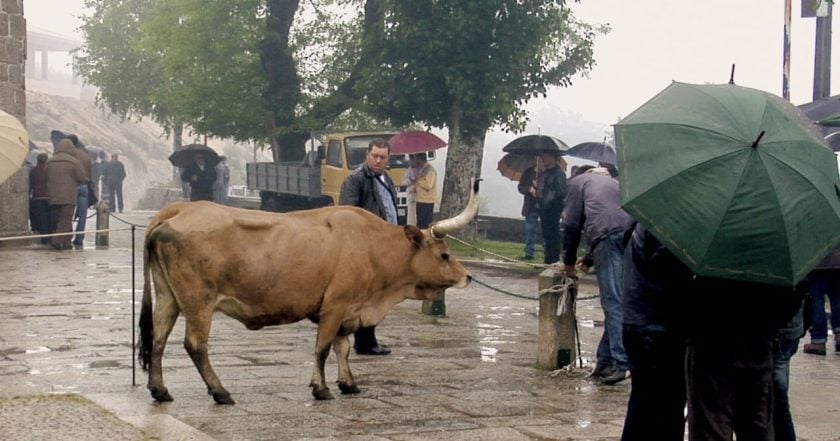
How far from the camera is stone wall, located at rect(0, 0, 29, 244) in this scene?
958 inches

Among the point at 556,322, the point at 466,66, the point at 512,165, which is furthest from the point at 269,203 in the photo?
the point at 556,322

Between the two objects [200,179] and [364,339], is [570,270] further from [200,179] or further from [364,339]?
[200,179]

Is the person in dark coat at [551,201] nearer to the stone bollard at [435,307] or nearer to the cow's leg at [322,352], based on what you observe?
the stone bollard at [435,307]

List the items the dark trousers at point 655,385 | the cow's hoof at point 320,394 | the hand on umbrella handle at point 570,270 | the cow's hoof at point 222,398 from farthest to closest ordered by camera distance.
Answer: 1. the hand on umbrella handle at point 570,270
2. the cow's hoof at point 320,394
3. the cow's hoof at point 222,398
4. the dark trousers at point 655,385

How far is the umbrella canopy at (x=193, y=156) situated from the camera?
32.3 m

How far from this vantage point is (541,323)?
1089cm

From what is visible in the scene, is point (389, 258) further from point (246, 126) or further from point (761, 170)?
point (246, 126)

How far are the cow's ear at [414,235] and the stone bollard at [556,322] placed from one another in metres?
1.22

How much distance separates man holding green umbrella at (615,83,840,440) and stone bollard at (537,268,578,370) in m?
4.90

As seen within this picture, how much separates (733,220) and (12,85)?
2095 cm

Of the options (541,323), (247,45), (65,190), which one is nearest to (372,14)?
(247,45)

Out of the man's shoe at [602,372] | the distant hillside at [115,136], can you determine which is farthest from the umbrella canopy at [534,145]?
the distant hillside at [115,136]

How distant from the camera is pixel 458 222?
9984mm

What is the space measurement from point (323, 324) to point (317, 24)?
28.9 metres
